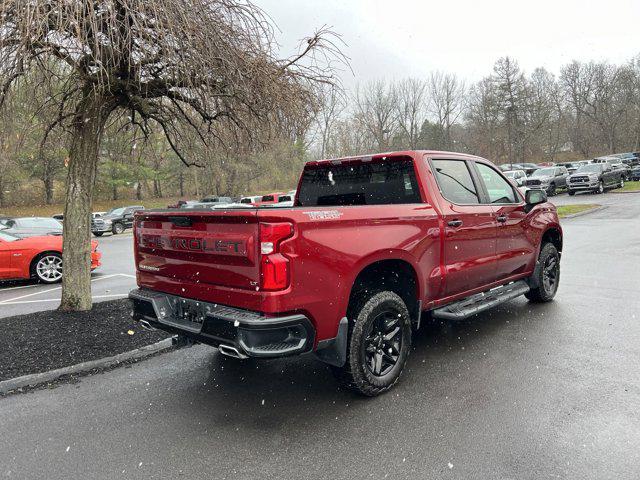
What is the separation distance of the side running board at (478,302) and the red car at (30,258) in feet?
28.5

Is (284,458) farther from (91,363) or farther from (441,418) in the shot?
(91,363)

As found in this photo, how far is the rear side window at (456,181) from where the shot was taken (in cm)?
452

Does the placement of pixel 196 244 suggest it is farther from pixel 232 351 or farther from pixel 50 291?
pixel 50 291

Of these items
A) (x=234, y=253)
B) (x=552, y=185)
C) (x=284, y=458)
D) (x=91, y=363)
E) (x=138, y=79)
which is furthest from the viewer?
(x=552, y=185)

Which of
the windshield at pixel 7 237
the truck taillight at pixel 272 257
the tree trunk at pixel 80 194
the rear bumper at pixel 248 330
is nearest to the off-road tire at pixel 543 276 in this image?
the rear bumper at pixel 248 330

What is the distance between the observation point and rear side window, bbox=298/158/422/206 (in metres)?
4.39

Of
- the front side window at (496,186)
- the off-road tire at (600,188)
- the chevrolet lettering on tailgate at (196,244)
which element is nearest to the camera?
the chevrolet lettering on tailgate at (196,244)

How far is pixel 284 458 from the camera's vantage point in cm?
284

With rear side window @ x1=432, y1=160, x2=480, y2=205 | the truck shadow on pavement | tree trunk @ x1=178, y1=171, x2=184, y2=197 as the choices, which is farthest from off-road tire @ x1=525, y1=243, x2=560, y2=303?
tree trunk @ x1=178, y1=171, x2=184, y2=197

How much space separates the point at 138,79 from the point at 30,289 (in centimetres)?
632

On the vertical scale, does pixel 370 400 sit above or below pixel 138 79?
below

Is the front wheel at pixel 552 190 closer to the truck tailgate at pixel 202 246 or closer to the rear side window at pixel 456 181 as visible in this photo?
the rear side window at pixel 456 181

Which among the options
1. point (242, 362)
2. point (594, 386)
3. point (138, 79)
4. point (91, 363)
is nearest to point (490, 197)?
point (594, 386)

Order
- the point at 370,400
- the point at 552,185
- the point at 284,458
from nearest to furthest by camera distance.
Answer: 1. the point at 284,458
2. the point at 370,400
3. the point at 552,185
